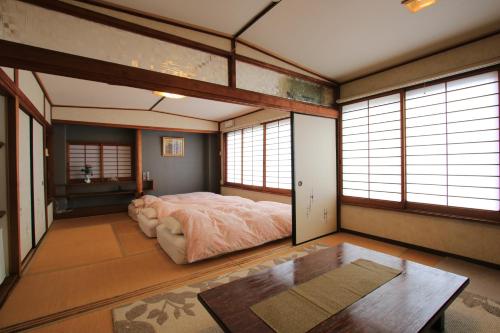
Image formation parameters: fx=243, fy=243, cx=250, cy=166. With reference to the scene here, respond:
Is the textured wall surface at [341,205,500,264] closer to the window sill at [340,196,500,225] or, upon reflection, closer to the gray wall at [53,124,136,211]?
the window sill at [340,196,500,225]

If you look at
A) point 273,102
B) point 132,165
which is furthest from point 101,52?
point 132,165

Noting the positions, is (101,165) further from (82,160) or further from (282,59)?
(282,59)

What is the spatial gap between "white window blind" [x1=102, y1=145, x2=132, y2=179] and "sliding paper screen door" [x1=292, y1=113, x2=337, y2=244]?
4897mm

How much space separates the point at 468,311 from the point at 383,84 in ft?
9.47

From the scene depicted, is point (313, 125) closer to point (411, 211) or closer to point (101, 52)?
point (411, 211)

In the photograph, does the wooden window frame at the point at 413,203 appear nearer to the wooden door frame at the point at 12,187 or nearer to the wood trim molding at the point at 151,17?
the wood trim molding at the point at 151,17

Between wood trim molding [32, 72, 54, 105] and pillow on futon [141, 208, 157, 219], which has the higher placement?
wood trim molding [32, 72, 54, 105]

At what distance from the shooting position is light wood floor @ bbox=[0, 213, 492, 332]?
6.34ft

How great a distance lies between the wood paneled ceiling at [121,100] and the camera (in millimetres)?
3957

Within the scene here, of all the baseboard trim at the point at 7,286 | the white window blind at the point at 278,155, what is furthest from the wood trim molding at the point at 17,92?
the white window blind at the point at 278,155

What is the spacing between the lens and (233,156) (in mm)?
7078

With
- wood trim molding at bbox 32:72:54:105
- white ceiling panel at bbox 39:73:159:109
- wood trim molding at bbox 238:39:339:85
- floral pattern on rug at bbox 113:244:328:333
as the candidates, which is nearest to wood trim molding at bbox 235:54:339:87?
wood trim molding at bbox 238:39:339:85

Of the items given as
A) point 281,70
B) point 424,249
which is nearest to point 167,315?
point 281,70

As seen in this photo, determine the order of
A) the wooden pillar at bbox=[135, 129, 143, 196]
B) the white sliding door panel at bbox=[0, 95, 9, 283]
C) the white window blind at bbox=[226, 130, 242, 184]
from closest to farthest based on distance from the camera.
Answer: the white sliding door panel at bbox=[0, 95, 9, 283] → the wooden pillar at bbox=[135, 129, 143, 196] → the white window blind at bbox=[226, 130, 242, 184]
